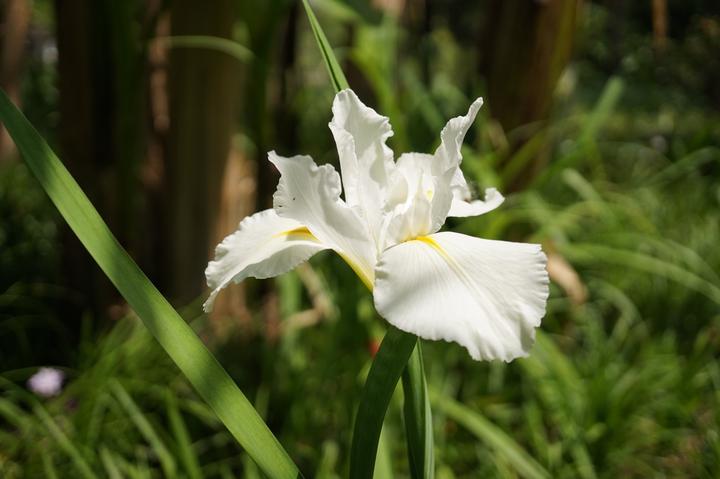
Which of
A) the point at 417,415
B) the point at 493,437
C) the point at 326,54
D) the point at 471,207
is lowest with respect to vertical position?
the point at 493,437

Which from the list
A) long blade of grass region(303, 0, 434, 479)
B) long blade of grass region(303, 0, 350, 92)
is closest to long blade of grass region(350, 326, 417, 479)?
long blade of grass region(303, 0, 434, 479)

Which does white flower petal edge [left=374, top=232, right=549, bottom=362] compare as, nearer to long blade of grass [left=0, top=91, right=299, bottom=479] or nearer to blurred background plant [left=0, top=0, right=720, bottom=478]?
long blade of grass [left=0, top=91, right=299, bottom=479]

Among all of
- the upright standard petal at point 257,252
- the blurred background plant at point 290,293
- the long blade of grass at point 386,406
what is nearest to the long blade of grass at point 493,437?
the blurred background plant at point 290,293

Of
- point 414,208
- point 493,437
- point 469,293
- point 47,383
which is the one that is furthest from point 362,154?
point 47,383

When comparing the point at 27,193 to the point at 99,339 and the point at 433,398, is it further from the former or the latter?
the point at 433,398

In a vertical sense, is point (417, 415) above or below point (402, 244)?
below

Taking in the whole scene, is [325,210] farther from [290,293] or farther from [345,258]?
[290,293]

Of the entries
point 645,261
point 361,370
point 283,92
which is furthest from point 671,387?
point 283,92
